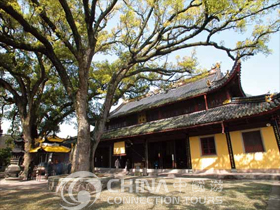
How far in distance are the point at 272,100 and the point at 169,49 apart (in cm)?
616

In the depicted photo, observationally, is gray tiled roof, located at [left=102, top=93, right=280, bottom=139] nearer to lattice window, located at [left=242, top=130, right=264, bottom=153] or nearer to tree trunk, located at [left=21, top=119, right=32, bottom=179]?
lattice window, located at [left=242, top=130, right=264, bottom=153]

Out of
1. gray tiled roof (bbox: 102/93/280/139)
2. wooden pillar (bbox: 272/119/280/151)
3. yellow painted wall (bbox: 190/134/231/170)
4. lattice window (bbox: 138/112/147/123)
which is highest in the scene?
lattice window (bbox: 138/112/147/123)

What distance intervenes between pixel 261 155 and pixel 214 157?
2.46 metres

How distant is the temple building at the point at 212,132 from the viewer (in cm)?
920

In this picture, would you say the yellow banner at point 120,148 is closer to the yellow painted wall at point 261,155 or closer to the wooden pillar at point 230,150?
the wooden pillar at point 230,150

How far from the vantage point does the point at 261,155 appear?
9.29m

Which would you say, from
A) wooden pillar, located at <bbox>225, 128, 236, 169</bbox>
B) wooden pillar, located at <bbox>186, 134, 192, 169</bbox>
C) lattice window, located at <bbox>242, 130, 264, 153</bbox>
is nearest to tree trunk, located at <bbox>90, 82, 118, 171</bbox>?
wooden pillar, located at <bbox>186, 134, 192, 169</bbox>

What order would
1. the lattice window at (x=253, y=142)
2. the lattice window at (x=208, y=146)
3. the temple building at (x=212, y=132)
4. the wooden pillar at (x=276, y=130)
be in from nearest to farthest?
the wooden pillar at (x=276, y=130), the temple building at (x=212, y=132), the lattice window at (x=253, y=142), the lattice window at (x=208, y=146)

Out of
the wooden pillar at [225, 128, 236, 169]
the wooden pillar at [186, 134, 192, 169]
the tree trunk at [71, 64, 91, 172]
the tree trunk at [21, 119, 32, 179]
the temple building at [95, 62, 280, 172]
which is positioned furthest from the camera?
the tree trunk at [21, 119, 32, 179]

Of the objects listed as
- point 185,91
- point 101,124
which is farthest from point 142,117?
point 101,124

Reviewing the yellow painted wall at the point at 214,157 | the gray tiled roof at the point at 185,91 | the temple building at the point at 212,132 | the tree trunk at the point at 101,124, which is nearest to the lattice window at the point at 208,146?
the temple building at the point at 212,132

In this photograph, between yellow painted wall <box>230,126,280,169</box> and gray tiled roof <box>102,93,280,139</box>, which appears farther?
yellow painted wall <box>230,126,280,169</box>

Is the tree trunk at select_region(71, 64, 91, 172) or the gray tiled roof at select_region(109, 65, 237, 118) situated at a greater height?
the gray tiled roof at select_region(109, 65, 237, 118)

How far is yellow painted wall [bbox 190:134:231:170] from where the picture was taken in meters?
10.4
